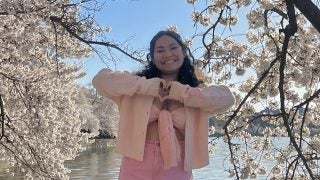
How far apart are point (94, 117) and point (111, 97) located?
37839 millimetres

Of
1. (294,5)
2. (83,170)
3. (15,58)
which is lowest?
(83,170)

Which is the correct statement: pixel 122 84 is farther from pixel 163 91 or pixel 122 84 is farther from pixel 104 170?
pixel 104 170

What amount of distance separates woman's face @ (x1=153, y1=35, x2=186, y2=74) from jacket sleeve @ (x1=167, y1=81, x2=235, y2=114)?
0.36 feet

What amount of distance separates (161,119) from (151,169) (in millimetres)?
194

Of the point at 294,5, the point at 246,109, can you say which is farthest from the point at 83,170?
the point at 294,5

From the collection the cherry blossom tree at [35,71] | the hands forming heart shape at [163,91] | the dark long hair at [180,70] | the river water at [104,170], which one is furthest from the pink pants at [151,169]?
the river water at [104,170]

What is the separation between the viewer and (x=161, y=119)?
2.00m

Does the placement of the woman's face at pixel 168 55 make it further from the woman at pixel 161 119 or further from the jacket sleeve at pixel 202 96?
the jacket sleeve at pixel 202 96

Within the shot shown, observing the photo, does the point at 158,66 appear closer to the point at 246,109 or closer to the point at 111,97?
the point at 111,97

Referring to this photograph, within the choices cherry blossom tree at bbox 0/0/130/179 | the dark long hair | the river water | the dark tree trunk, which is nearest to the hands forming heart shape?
the dark long hair

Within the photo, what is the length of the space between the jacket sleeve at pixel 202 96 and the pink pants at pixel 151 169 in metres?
0.20

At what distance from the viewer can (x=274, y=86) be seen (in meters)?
5.37

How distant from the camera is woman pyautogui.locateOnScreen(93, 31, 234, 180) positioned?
199 centimetres

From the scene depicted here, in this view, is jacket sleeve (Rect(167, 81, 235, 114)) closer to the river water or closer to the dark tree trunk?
the dark tree trunk
